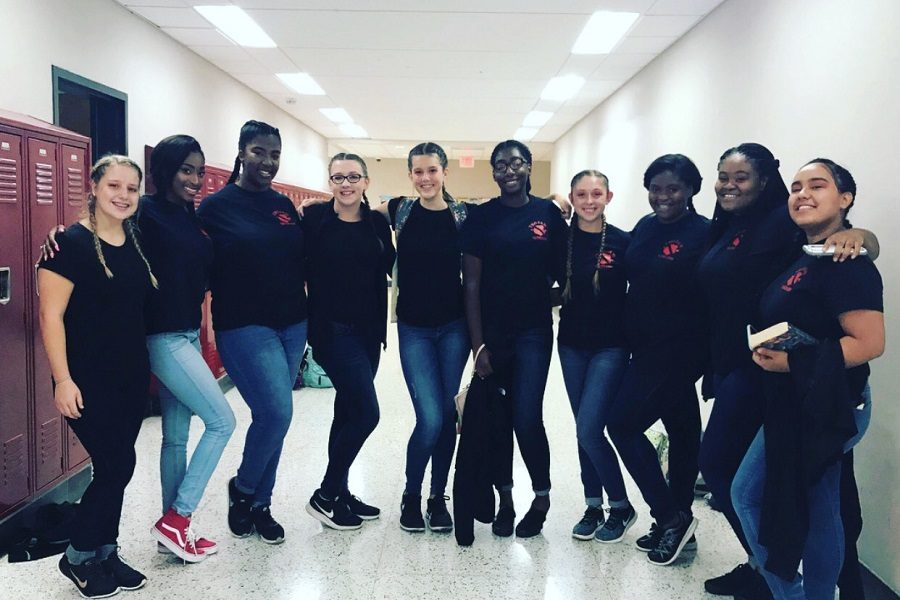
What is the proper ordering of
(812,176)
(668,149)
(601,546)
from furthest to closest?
(668,149) → (601,546) → (812,176)

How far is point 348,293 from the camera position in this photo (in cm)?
257

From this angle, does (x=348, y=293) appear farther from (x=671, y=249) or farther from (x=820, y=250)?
(x=820, y=250)

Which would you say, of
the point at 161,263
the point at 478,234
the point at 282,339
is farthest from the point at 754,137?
the point at 161,263

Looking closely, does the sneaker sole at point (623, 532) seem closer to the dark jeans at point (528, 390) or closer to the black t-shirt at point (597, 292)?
the dark jeans at point (528, 390)

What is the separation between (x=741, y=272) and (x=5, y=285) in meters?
2.74

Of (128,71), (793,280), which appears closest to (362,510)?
(793,280)

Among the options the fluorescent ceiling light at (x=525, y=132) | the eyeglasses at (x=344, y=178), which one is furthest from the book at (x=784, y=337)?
the fluorescent ceiling light at (x=525, y=132)

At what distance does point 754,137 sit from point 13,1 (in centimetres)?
409

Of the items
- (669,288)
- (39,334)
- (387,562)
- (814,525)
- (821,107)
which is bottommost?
(387,562)

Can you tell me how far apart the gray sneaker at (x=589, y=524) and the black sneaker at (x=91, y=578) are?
5.72 ft

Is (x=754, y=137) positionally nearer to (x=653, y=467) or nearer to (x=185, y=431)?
(x=653, y=467)

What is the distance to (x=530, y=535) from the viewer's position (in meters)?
2.74

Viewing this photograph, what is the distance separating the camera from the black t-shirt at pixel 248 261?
246cm

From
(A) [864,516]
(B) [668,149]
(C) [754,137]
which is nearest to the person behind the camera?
(A) [864,516]
